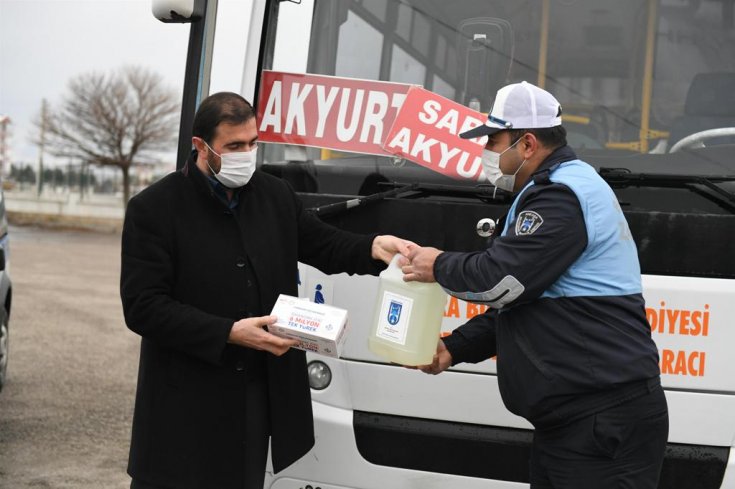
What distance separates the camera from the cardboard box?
279cm

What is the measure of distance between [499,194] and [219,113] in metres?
1.09

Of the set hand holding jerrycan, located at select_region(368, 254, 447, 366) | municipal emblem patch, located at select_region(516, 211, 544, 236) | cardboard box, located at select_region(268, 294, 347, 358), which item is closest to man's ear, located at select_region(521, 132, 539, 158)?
municipal emblem patch, located at select_region(516, 211, 544, 236)

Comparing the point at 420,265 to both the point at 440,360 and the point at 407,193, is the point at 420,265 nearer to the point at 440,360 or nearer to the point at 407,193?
the point at 440,360

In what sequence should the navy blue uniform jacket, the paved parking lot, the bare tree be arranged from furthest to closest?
1. the bare tree
2. the paved parking lot
3. the navy blue uniform jacket

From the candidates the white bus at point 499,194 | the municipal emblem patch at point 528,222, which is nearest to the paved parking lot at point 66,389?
the white bus at point 499,194

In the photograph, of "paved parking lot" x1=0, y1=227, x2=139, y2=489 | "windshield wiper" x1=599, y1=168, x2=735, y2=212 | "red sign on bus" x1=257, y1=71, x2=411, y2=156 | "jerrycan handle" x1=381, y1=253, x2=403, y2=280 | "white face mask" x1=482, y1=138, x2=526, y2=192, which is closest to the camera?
"white face mask" x1=482, y1=138, x2=526, y2=192

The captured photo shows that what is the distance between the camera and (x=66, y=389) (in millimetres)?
7555

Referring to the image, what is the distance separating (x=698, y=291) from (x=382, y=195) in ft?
3.87

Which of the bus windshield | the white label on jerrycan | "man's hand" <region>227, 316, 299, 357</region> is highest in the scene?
the bus windshield

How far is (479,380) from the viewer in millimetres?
3512

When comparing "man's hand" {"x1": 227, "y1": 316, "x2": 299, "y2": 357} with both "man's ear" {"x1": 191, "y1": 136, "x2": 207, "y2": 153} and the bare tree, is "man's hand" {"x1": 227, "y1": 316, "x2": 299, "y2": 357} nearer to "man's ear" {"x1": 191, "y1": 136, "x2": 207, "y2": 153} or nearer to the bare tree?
"man's ear" {"x1": 191, "y1": 136, "x2": 207, "y2": 153}

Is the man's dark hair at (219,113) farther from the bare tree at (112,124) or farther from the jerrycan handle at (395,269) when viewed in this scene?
the bare tree at (112,124)

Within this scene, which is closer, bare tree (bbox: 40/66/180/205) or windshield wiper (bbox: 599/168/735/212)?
windshield wiper (bbox: 599/168/735/212)

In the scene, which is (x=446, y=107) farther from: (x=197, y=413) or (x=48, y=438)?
(x=48, y=438)
